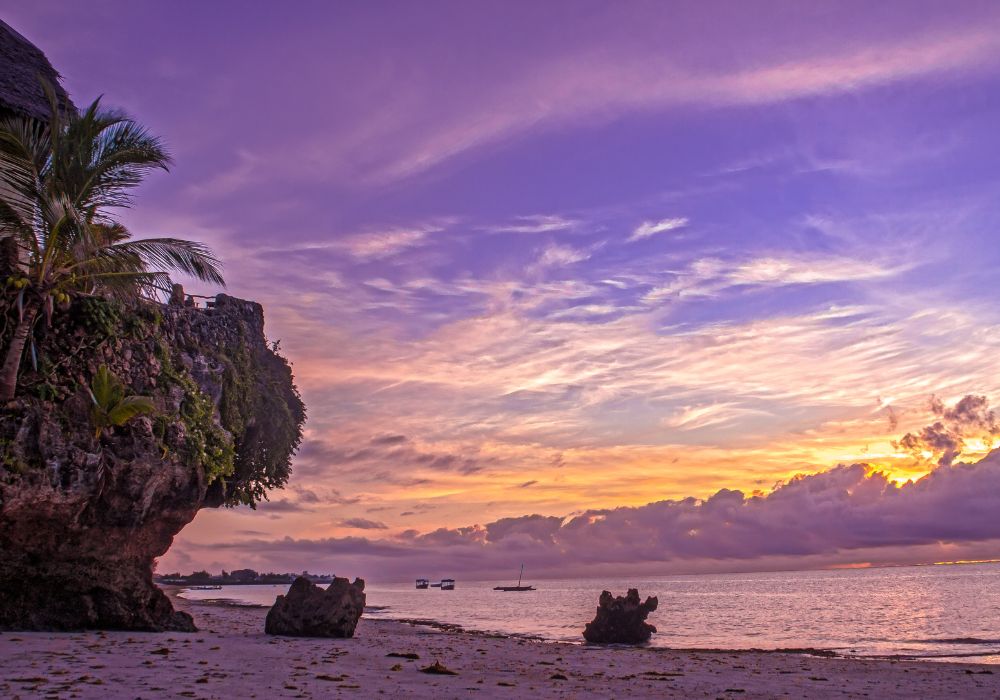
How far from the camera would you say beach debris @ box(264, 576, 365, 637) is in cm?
1945

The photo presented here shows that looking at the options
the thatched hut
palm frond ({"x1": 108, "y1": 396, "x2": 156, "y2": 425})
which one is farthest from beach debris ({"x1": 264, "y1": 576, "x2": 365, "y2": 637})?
the thatched hut

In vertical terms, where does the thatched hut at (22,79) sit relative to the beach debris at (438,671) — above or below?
above

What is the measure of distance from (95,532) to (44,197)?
8.00 metres

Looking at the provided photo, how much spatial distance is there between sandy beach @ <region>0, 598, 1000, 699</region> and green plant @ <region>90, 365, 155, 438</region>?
15.2 feet

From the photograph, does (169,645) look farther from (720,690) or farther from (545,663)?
(720,690)

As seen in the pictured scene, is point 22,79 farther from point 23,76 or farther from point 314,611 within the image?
point 314,611

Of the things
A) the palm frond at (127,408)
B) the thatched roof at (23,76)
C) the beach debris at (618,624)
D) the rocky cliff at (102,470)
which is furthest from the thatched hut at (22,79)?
the beach debris at (618,624)

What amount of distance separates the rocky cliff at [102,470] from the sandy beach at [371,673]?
161cm

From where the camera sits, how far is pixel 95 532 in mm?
17391

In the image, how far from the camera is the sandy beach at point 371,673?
32.0 ft

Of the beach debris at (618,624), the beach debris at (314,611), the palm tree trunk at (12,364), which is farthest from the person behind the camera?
the beach debris at (618,624)

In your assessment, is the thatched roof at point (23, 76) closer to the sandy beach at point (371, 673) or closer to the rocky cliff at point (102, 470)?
the rocky cliff at point (102, 470)

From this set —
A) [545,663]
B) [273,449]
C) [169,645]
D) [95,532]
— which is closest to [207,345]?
[273,449]

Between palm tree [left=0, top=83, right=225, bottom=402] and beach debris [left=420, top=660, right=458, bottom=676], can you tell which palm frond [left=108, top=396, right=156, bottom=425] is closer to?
palm tree [left=0, top=83, right=225, bottom=402]
